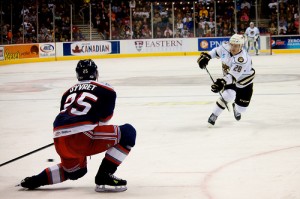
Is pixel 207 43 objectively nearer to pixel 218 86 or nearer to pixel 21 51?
pixel 21 51

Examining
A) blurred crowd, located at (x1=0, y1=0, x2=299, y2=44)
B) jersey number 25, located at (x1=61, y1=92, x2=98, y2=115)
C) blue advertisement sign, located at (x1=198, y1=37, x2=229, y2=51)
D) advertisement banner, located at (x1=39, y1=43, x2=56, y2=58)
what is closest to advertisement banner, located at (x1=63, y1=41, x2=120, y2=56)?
blurred crowd, located at (x1=0, y1=0, x2=299, y2=44)

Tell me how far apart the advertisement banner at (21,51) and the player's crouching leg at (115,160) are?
67.5 ft

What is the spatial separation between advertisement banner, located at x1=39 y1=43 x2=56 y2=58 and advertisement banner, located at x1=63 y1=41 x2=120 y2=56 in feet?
1.71

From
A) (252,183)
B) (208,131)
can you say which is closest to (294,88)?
(208,131)

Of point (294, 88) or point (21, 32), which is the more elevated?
point (21, 32)

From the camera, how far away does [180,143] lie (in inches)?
289

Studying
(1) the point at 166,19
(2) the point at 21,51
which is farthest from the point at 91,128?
(1) the point at 166,19

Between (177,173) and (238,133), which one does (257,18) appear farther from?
(177,173)

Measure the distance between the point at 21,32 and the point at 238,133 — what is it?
19207 millimetres

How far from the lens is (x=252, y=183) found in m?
5.16

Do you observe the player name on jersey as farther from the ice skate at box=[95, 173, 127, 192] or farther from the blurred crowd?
the blurred crowd

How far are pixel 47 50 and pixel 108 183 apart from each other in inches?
873

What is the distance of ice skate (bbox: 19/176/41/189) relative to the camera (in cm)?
509

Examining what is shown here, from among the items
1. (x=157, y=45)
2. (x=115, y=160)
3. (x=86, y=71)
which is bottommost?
(x=115, y=160)
